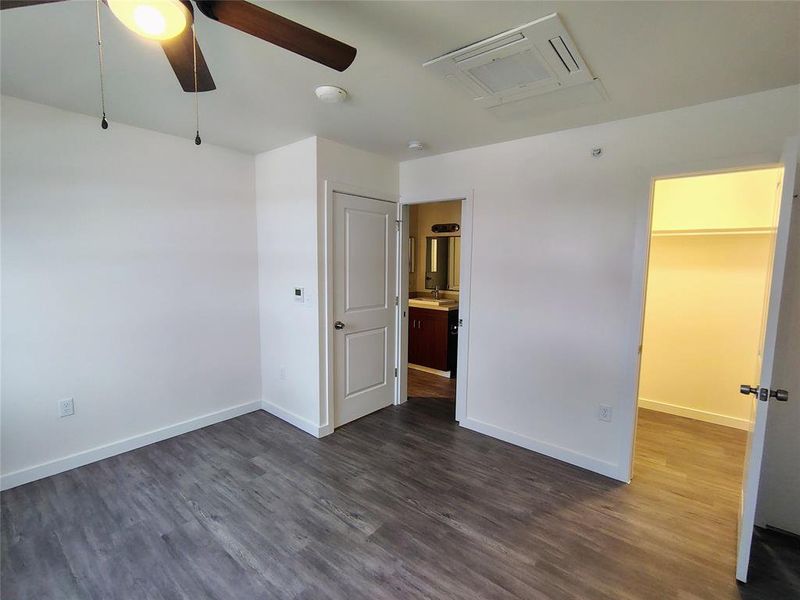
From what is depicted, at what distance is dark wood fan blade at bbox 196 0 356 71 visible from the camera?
39.7 inches

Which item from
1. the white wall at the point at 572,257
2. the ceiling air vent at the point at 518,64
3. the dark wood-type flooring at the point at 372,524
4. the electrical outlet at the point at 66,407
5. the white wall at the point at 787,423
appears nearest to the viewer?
the ceiling air vent at the point at 518,64

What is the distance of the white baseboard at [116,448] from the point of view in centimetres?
236

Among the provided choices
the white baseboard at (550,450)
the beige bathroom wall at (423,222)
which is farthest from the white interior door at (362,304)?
the beige bathroom wall at (423,222)

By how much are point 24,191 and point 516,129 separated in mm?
3208

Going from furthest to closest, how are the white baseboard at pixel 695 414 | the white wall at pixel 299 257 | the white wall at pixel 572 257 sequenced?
the white baseboard at pixel 695 414
the white wall at pixel 299 257
the white wall at pixel 572 257

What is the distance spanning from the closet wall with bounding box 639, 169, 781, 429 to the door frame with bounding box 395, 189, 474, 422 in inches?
73.5

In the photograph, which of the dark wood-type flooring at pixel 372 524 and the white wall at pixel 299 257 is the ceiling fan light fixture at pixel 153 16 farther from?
the dark wood-type flooring at pixel 372 524

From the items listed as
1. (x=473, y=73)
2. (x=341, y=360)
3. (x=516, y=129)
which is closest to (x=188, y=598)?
(x=341, y=360)

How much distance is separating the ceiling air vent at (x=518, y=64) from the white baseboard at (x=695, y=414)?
3195 millimetres

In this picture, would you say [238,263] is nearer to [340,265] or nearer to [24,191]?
[340,265]

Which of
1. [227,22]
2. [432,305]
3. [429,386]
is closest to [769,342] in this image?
[227,22]

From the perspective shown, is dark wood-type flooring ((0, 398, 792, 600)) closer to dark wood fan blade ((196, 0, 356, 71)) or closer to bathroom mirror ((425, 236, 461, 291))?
dark wood fan blade ((196, 0, 356, 71))

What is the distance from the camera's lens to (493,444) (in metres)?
2.97

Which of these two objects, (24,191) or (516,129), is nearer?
(24,191)
